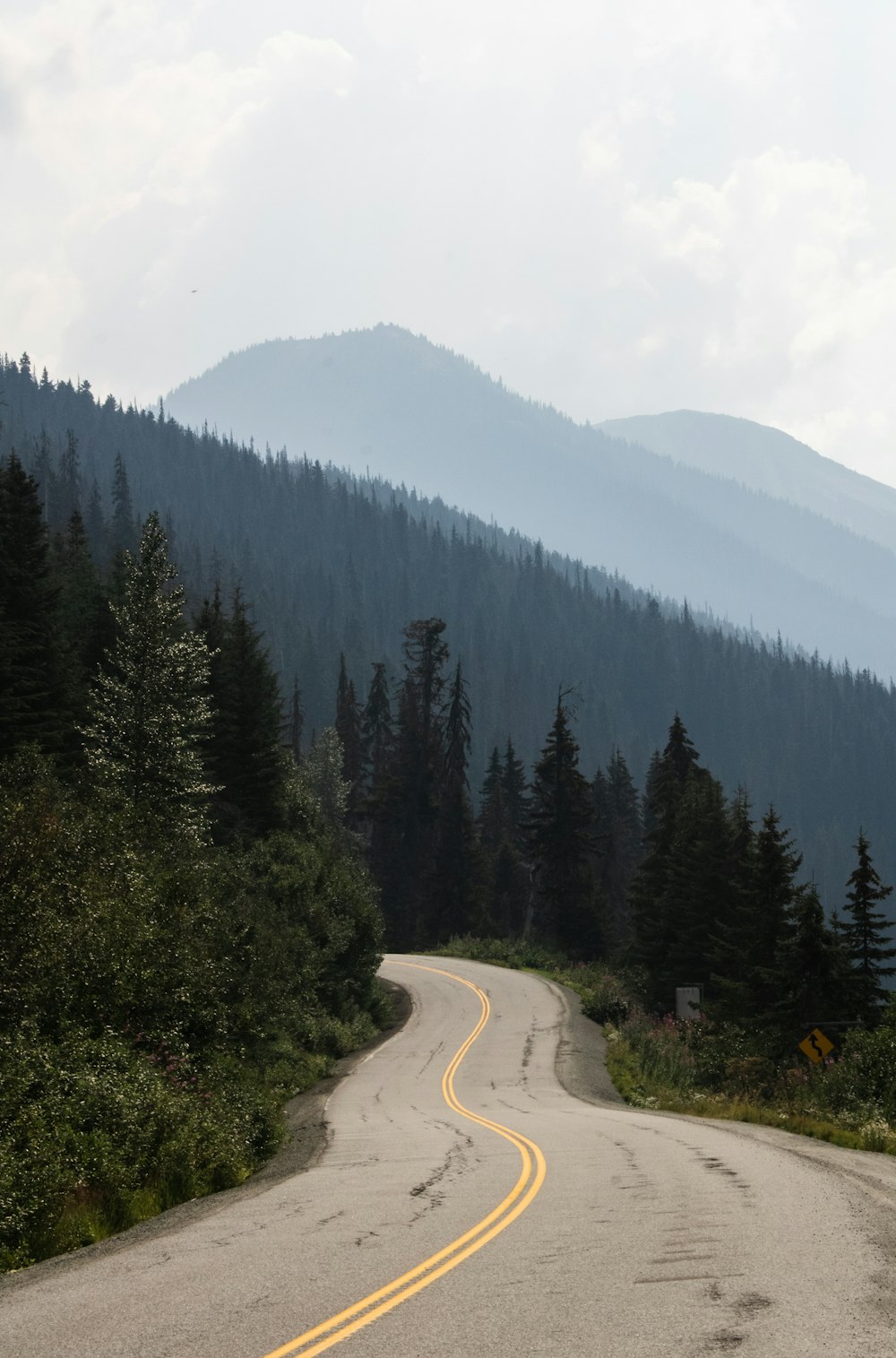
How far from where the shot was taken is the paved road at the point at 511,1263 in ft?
23.3

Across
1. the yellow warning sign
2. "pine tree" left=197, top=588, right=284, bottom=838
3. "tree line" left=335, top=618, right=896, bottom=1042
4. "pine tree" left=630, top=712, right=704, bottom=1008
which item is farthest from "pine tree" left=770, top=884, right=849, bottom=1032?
"pine tree" left=197, top=588, right=284, bottom=838

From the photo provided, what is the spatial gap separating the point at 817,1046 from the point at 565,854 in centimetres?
4602

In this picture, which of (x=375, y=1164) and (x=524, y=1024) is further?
(x=524, y=1024)

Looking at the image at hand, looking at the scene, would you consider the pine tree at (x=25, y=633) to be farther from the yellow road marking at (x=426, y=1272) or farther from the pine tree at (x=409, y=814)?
the pine tree at (x=409, y=814)

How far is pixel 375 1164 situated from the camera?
16719 millimetres

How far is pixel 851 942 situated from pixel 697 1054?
609 centimetres

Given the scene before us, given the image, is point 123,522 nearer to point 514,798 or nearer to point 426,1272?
point 514,798

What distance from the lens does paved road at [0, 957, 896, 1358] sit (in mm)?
7115

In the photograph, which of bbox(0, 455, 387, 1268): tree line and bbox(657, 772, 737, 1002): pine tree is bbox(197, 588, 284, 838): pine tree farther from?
bbox(657, 772, 737, 1002): pine tree

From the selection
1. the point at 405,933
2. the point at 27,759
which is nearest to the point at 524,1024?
the point at 27,759

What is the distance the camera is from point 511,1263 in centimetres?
910

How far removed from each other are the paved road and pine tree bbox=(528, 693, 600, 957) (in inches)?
2199

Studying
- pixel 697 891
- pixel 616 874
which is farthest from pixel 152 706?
pixel 616 874

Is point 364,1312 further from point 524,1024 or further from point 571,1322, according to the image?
point 524,1024
